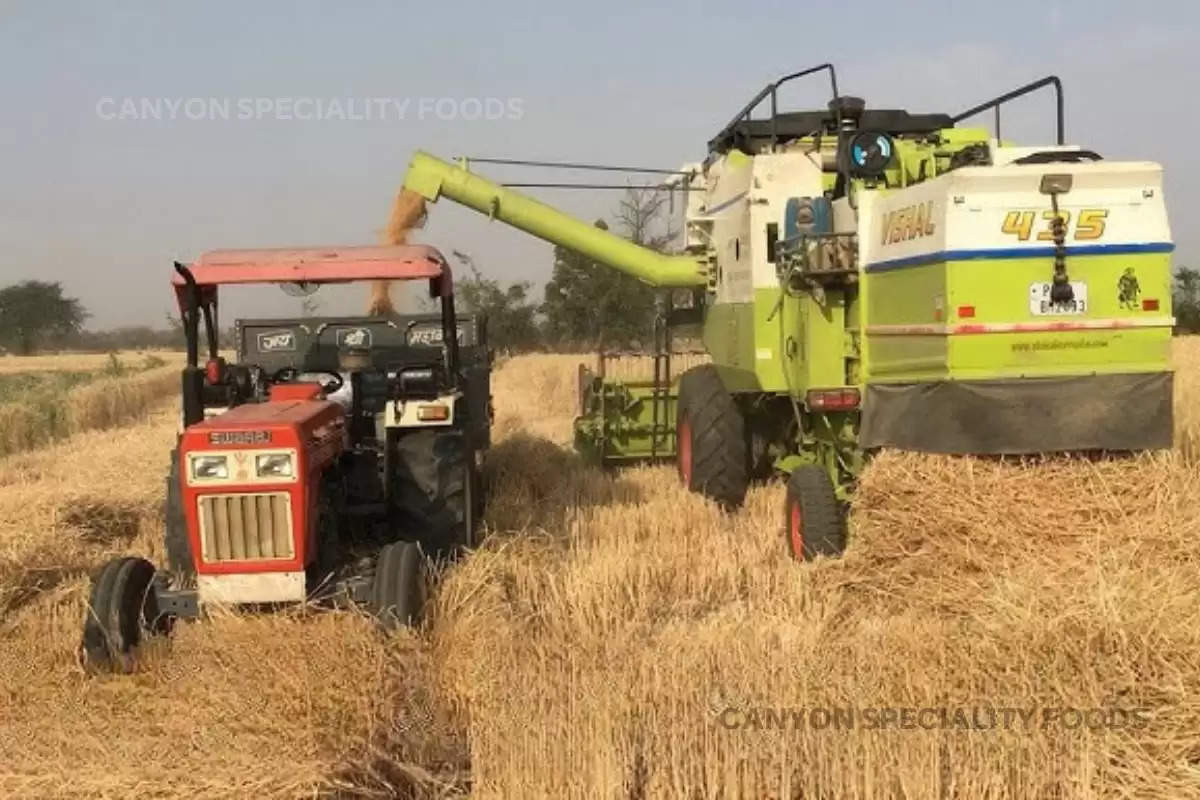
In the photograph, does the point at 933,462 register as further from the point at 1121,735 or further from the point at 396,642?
the point at 396,642

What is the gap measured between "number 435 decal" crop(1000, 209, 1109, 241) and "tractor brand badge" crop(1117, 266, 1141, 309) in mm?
234

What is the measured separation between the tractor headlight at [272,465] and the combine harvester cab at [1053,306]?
3091mm

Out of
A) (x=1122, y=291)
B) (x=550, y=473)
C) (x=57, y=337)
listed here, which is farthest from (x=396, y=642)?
(x=57, y=337)

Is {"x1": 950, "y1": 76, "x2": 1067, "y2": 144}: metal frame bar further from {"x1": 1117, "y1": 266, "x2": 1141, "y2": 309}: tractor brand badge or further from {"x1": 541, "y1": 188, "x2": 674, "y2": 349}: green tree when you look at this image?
{"x1": 541, "y1": 188, "x2": 674, "y2": 349}: green tree

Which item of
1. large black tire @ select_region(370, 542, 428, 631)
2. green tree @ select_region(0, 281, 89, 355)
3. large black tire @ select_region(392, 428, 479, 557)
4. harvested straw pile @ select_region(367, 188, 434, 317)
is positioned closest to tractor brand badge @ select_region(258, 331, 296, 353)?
harvested straw pile @ select_region(367, 188, 434, 317)

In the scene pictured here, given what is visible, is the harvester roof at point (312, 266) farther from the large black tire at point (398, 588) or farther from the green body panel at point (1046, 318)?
the green body panel at point (1046, 318)

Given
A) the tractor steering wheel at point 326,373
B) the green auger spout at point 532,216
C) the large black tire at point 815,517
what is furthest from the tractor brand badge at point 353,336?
the large black tire at point 815,517

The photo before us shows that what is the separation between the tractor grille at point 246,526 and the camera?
4863mm

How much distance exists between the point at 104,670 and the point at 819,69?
528 cm

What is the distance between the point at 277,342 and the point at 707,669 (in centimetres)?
582

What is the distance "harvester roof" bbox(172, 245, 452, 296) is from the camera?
19.4 feet

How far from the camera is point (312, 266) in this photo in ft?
19.4

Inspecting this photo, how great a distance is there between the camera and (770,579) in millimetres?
6016

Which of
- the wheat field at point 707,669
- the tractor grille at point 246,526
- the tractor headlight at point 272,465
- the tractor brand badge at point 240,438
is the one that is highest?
the tractor brand badge at point 240,438
